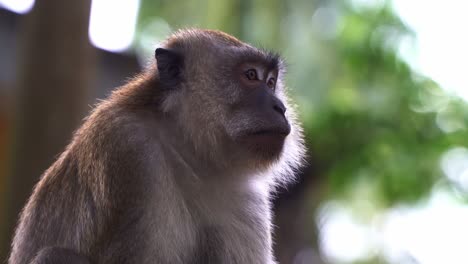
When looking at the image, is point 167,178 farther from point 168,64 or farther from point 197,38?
point 197,38

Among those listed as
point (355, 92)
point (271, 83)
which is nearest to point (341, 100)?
point (355, 92)

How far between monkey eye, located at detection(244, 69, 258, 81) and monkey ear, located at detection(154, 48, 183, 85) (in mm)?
463

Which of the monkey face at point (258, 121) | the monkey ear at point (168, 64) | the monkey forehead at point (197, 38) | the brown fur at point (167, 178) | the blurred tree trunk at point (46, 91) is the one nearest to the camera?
the brown fur at point (167, 178)

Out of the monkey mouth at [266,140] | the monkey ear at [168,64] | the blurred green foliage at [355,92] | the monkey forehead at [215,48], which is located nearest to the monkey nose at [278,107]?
the monkey mouth at [266,140]

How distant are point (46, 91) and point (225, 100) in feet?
12.6

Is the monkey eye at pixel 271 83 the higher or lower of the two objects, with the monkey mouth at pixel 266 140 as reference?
higher

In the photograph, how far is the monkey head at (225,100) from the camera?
561 cm

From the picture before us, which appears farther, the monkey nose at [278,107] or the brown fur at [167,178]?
the monkey nose at [278,107]

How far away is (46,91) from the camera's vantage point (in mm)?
9094

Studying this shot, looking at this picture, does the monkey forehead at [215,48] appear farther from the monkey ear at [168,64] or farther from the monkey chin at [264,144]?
the monkey chin at [264,144]

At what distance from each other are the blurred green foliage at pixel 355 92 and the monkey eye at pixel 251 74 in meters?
8.19

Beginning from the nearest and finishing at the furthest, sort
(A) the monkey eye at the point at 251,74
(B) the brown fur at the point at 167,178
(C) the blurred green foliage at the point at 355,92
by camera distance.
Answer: (B) the brown fur at the point at 167,178, (A) the monkey eye at the point at 251,74, (C) the blurred green foliage at the point at 355,92

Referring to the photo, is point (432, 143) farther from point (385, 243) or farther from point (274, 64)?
point (274, 64)

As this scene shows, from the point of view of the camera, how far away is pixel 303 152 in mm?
6629
